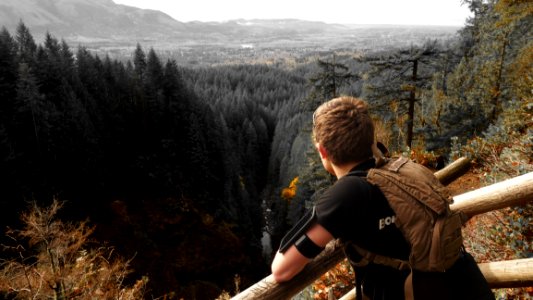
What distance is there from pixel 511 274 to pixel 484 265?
0.71 ft

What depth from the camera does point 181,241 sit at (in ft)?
137

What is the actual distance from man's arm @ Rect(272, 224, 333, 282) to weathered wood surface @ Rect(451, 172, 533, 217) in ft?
5.44

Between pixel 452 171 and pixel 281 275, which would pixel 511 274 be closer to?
pixel 281 275

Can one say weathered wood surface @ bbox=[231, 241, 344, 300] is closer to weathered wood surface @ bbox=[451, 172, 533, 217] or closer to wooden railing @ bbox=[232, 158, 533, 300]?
wooden railing @ bbox=[232, 158, 533, 300]

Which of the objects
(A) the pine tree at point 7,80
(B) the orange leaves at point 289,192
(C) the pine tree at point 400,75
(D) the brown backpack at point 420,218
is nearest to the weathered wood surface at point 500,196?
(D) the brown backpack at point 420,218

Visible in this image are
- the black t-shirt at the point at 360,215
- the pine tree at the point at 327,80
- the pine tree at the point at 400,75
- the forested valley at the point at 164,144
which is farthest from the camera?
the forested valley at the point at 164,144

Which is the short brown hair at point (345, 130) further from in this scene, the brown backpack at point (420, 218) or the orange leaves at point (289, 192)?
the orange leaves at point (289, 192)

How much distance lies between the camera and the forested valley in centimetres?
1923

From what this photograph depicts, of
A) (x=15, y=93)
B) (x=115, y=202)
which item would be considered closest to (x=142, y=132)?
(x=115, y=202)

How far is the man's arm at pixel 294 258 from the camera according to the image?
224 cm

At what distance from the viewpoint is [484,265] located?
3.09 metres

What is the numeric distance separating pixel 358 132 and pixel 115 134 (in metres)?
47.4

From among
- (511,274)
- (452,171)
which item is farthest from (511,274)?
(452,171)

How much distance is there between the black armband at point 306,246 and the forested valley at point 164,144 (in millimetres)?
12705
